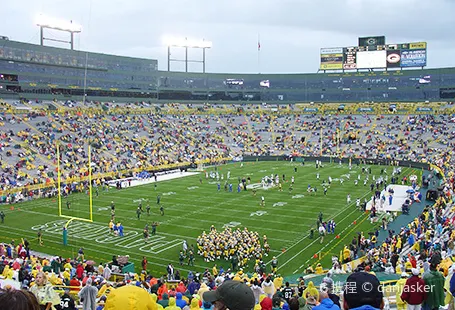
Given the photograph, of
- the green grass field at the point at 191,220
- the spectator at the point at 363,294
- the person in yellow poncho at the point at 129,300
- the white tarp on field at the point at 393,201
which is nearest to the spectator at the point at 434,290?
the spectator at the point at 363,294

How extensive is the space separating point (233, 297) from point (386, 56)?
71777mm

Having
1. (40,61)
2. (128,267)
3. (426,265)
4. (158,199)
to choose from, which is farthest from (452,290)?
(40,61)

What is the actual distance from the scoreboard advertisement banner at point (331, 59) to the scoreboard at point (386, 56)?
3.17 ft

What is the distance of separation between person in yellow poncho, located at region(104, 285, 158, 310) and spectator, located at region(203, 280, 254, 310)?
0.48 metres

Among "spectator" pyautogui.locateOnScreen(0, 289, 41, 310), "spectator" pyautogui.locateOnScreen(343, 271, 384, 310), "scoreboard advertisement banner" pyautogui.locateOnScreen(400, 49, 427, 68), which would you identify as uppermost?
"scoreboard advertisement banner" pyautogui.locateOnScreen(400, 49, 427, 68)

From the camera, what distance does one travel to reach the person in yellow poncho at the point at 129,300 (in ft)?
10.2

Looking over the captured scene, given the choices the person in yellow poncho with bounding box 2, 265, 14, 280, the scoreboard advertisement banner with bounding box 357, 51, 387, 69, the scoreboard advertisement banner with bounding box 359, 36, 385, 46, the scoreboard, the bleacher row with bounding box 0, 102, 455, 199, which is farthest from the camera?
the scoreboard advertisement banner with bounding box 359, 36, 385, 46

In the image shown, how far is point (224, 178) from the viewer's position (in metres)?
41.4

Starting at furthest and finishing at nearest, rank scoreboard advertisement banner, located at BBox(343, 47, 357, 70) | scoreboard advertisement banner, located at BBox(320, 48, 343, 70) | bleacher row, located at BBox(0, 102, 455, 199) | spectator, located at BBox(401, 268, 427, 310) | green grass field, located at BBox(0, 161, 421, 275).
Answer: scoreboard advertisement banner, located at BBox(320, 48, 343, 70)
scoreboard advertisement banner, located at BBox(343, 47, 357, 70)
bleacher row, located at BBox(0, 102, 455, 199)
green grass field, located at BBox(0, 161, 421, 275)
spectator, located at BBox(401, 268, 427, 310)

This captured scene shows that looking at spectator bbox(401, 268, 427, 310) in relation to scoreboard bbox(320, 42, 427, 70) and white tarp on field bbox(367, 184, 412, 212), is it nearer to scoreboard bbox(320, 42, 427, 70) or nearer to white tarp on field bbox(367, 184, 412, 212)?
white tarp on field bbox(367, 184, 412, 212)

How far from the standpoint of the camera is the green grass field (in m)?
21.0

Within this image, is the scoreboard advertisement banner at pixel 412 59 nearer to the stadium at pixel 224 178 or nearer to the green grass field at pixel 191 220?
the stadium at pixel 224 178

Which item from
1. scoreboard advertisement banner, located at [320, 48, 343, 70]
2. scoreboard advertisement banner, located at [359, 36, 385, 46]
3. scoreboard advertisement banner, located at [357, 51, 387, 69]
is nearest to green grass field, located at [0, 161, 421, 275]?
scoreboard advertisement banner, located at [357, 51, 387, 69]

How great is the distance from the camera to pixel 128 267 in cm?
1686
